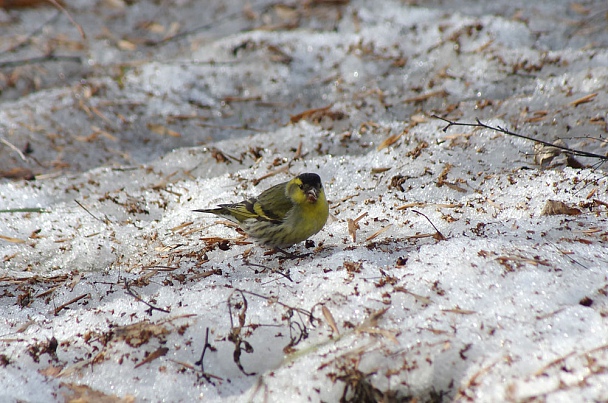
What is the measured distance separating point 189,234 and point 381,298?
6.33ft

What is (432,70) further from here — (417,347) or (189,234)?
(417,347)

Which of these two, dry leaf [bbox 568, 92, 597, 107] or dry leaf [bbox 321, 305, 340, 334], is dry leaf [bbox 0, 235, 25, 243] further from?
dry leaf [bbox 568, 92, 597, 107]

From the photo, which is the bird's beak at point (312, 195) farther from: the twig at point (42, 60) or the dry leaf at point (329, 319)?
the twig at point (42, 60)

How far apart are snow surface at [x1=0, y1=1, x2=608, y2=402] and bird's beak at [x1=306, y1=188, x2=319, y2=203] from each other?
1.12ft

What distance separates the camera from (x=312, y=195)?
3.87m

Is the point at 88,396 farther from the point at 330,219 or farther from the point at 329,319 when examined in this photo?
the point at 330,219

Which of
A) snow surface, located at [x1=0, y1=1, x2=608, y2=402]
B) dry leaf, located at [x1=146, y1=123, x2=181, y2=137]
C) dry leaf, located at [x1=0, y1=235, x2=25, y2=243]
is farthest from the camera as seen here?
dry leaf, located at [x1=146, y1=123, x2=181, y2=137]

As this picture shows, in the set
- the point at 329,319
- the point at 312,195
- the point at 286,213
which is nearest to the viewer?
the point at 329,319

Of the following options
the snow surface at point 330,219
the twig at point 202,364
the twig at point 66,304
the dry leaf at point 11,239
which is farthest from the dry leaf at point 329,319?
the dry leaf at point 11,239

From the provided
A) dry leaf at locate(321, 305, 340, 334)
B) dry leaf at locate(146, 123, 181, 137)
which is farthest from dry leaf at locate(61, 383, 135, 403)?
dry leaf at locate(146, 123, 181, 137)

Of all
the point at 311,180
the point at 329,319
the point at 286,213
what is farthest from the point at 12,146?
the point at 329,319

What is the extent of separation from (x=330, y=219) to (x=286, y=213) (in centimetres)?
38

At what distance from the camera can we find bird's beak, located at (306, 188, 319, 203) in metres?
3.86

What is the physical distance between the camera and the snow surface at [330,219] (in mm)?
2475
